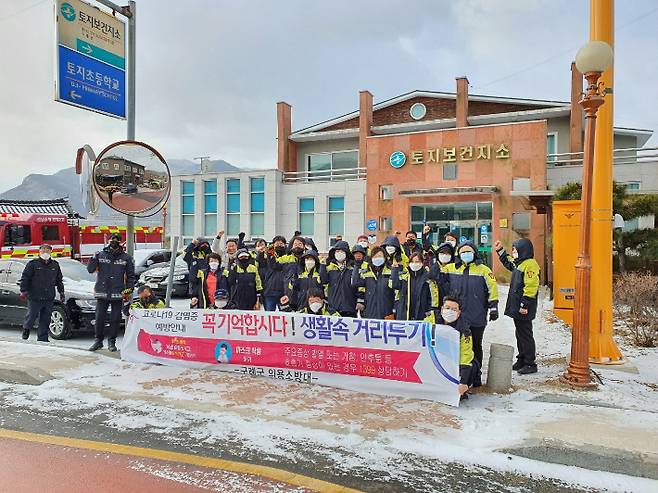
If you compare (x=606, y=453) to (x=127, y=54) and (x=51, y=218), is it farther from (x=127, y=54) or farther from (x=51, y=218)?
(x=51, y=218)

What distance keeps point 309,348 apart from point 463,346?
185cm

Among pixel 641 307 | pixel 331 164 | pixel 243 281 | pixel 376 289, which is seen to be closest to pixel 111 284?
pixel 243 281

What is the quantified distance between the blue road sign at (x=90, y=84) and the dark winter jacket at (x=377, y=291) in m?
4.75

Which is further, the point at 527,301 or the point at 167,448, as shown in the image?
the point at 527,301

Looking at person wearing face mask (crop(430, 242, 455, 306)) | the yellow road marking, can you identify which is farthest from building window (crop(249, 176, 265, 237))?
the yellow road marking

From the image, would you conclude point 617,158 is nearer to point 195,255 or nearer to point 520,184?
point 520,184

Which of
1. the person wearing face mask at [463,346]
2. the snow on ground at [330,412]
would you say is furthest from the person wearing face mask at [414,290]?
the snow on ground at [330,412]

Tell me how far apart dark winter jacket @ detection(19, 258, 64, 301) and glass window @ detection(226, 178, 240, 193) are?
21074 millimetres

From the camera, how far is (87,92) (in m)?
7.93

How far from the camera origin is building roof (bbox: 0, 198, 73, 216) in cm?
1975

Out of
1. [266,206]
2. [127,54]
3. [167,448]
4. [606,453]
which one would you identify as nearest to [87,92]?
[127,54]

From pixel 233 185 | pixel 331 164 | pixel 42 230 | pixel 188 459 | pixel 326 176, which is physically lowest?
pixel 188 459

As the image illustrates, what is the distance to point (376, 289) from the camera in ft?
24.8

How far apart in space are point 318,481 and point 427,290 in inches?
144
